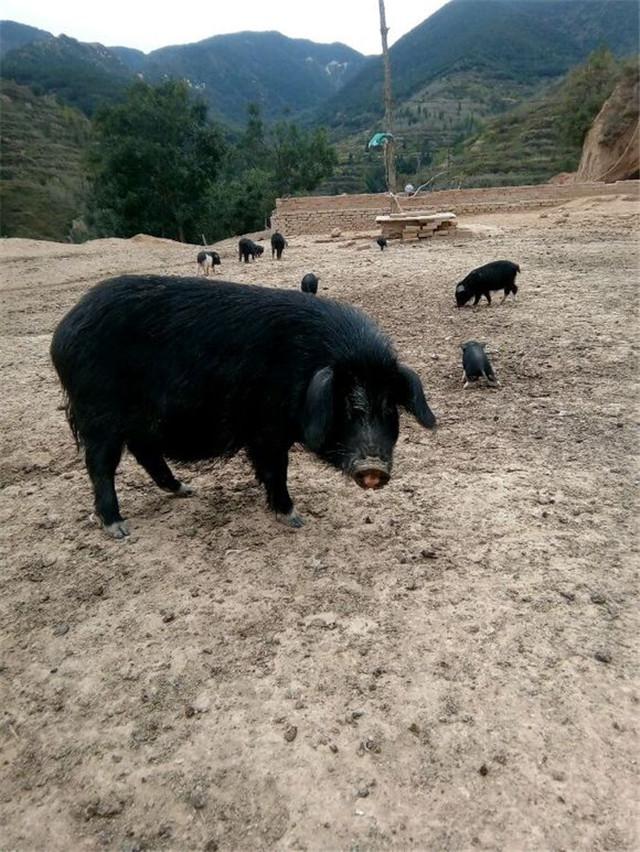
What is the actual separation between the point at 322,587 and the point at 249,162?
57.4 metres

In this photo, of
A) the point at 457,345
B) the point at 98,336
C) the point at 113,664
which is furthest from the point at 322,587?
the point at 457,345

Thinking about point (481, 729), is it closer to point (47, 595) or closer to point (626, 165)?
point (47, 595)

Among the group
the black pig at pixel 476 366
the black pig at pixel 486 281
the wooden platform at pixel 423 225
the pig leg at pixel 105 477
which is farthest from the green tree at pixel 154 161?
the pig leg at pixel 105 477

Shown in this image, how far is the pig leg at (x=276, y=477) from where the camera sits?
368cm

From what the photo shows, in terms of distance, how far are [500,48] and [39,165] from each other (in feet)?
400

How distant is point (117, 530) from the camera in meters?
3.81

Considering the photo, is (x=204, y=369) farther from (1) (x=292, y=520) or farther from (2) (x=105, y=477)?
(1) (x=292, y=520)

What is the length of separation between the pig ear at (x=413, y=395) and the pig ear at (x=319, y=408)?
0.40m

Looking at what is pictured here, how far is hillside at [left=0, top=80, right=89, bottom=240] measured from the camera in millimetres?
52812

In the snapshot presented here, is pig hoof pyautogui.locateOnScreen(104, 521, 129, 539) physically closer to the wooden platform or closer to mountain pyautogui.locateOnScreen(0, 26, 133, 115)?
the wooden platform

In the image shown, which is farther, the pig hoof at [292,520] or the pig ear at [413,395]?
the pig hoof at [292,520]

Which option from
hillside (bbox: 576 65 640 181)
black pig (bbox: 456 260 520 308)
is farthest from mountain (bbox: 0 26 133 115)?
black pig (bbox: 456 260 520 308)

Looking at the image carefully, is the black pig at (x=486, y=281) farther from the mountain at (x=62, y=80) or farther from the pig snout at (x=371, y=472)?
the mountain at (x=62, y=80)

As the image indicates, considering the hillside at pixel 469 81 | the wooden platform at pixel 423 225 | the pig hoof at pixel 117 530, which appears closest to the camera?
the pig hoof at pixel 117 530
